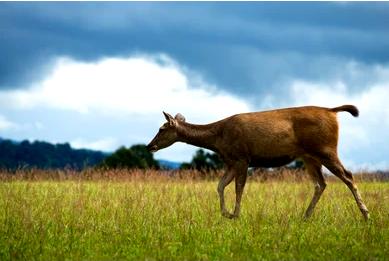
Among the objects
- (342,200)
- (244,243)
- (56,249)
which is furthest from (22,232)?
(342,200)

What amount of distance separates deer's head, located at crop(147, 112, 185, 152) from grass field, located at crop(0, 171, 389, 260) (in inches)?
49.0

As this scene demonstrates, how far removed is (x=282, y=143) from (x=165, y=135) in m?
2.93

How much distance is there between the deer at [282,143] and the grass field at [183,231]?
76 centimetres

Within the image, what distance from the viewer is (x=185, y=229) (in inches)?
496

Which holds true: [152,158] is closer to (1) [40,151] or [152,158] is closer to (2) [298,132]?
(2) [298,132]

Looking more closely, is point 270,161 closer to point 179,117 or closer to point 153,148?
point 179,117

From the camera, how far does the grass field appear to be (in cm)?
1090

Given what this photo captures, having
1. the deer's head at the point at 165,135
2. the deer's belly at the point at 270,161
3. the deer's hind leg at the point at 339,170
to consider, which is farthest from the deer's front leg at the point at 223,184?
the deer's hind leg at the point at 339,170

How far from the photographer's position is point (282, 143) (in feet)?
50.1

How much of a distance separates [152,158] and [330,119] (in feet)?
176

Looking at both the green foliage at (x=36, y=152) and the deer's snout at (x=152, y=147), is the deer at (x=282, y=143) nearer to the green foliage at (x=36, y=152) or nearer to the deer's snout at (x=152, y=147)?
the deer's snout at (x=152, y=147)

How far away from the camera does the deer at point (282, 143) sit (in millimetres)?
15211

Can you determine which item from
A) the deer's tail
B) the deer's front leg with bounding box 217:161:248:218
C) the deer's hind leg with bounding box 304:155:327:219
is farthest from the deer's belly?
the deer's tail

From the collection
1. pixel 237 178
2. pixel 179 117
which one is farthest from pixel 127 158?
pixel 237 178
